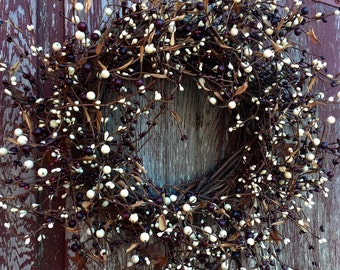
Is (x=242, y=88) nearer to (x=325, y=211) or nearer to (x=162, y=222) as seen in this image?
(x=162, y=222)

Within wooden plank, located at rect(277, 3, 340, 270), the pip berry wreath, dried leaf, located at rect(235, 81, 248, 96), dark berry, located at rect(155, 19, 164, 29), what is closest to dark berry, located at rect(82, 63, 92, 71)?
the pip berry wreath

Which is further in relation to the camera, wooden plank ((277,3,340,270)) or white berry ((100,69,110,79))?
wooden plank ((277,3,340,270))

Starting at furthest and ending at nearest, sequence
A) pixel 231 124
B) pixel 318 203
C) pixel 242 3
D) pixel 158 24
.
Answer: pixel 318 203 → pixel 231 124 → pixel 242 3 → pixel 158 24

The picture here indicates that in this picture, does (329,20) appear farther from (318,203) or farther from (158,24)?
(158,24)

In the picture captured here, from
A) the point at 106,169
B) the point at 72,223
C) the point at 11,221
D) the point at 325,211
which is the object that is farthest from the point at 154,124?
the point at 325,211

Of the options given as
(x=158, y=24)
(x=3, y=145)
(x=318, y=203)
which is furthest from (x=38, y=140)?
(x=318, y=203)

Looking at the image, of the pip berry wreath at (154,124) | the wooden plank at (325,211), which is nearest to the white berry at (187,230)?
the pip berry wreath at (154,124)

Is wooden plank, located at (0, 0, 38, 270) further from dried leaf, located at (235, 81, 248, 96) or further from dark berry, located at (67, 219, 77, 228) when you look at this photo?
dried leaf, located at (235, 81, 248, 96)

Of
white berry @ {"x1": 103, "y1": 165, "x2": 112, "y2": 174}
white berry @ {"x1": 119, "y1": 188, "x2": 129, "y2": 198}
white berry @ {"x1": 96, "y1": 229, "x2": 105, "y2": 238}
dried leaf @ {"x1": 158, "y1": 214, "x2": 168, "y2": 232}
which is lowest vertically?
white berry @ {"x1": 96, "y1": 229, "x2": 105, "y2": 238}
